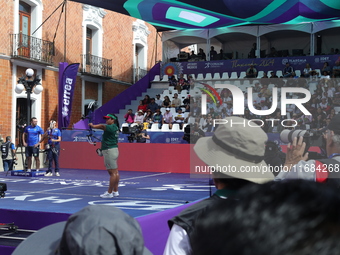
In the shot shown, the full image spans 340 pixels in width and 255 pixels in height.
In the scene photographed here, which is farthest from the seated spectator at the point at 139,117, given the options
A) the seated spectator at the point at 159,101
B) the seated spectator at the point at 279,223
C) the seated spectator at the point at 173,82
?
the seated spectator at the point at 279,223

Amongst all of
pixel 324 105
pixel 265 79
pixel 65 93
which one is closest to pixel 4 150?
pixel 65 93

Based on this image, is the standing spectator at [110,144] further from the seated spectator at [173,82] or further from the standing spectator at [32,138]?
the seated spectator at [173,82]

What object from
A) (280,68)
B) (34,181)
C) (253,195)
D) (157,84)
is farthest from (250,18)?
(253,195)

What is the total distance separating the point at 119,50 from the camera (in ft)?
94.6

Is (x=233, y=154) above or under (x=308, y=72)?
under

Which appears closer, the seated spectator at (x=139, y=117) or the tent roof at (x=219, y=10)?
the tent roof at (x=219, y=10)

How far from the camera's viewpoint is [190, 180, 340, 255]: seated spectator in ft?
2.29

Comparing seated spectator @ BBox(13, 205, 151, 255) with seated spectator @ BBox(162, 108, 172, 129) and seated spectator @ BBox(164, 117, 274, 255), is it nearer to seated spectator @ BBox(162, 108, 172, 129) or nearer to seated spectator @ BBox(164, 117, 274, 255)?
seated spectator @ BBox(164, 117, 274, 255)

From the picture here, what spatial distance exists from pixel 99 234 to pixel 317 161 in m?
2.17

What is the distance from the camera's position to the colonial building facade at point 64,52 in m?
20.4

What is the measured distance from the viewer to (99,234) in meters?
1.40

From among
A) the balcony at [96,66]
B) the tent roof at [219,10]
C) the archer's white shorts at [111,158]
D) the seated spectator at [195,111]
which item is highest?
the tent roof at [219,10]

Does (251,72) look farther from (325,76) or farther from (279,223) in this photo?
(279,223)

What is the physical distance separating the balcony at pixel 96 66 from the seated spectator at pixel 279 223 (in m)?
24.5
